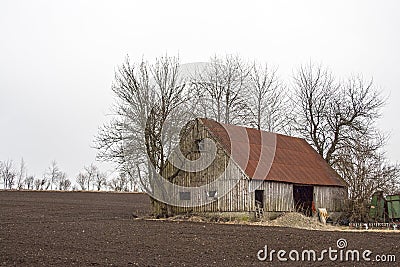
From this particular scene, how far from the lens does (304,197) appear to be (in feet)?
105

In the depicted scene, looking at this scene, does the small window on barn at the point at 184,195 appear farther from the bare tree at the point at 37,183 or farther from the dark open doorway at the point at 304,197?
the bare tree at the point at 37,183

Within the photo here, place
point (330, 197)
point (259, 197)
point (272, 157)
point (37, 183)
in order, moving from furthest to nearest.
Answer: point (37, 183), point (330, 197), point (272, 157), point (259, 197)

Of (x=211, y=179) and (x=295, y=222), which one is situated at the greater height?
(x=211, y=179)

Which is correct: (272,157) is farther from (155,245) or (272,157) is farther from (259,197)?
(155,245)

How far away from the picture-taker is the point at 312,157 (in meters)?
35.3

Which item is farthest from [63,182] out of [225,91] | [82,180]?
[225,91]

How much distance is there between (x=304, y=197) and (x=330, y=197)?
157 centimetres

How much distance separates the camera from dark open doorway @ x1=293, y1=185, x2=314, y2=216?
3089 centimetres

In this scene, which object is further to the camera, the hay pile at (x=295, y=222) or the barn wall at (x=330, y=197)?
the barn wall at (x=330, y=197)

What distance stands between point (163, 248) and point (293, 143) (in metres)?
21.2

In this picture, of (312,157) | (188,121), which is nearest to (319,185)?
(312,157)

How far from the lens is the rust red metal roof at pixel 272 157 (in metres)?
28.2

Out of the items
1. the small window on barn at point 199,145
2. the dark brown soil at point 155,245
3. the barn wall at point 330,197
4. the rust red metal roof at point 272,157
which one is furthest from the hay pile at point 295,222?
the small window on barn at point 199,145

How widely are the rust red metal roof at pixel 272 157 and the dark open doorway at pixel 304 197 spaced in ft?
2.76
